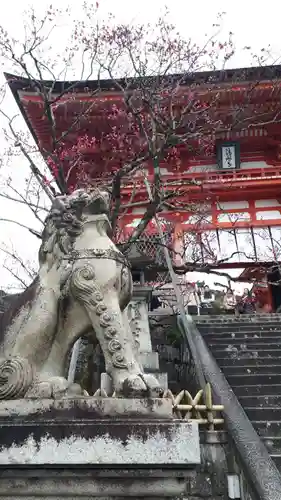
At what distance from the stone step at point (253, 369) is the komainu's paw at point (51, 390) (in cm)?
420

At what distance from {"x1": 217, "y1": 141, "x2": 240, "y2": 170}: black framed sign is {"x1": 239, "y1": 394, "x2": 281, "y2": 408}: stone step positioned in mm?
11512

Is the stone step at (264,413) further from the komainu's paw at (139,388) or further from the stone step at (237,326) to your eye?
the stone step at (237,326)

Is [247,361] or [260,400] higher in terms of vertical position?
[247,361]

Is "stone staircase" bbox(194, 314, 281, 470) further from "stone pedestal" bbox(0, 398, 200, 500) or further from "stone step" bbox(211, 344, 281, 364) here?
"stone pedestal" bbox(0, 398, 200, 500)

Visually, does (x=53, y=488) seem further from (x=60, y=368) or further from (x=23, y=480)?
(x=60, y=368)

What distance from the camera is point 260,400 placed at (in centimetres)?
487

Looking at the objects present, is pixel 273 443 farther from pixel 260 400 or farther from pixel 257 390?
pixel 257 390

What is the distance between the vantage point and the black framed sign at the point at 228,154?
50.2 ft

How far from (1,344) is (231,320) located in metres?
7.15

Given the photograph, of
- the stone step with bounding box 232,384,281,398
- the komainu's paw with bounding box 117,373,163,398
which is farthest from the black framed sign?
the komainu's paw with bounding box 117,373,163,398

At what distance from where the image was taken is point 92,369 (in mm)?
6230

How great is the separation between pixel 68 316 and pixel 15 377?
41 centimetres

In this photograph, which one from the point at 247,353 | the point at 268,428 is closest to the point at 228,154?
the point at 247,353

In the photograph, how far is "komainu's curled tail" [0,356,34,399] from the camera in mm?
1917
